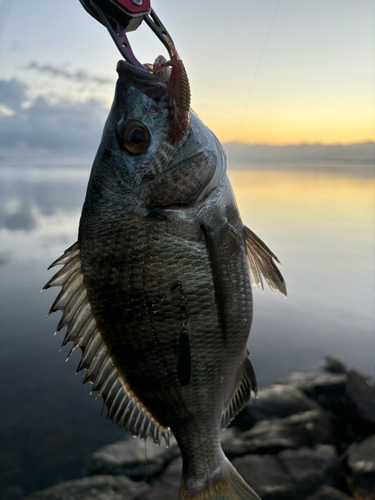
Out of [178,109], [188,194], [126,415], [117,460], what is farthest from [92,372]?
[117,460]

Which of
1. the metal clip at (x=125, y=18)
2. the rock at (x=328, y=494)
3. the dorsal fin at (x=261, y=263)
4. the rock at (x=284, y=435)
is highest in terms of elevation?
the metal clip at (x=125, y=18)

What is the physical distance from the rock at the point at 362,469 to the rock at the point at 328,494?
0.15 m

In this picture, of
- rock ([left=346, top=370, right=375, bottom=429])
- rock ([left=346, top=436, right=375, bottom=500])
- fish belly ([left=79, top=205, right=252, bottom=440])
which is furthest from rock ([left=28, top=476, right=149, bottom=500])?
rock ([left=346, top=370, right=375, bottom=429])

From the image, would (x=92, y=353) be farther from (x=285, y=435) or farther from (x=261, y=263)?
(x=285, y=435)

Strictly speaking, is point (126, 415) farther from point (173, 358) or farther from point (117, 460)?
point (117, 460)

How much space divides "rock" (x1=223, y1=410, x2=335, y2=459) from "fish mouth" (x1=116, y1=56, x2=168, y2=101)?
4.21m

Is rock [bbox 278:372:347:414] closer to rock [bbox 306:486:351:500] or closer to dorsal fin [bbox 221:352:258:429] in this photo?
rock [bbox 306:486:351:500]

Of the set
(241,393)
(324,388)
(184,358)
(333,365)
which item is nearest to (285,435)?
(324,388)

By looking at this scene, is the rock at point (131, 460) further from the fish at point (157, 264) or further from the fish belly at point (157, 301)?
the fish belly at point (157, 301)

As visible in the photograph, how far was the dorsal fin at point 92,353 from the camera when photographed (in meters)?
1.83

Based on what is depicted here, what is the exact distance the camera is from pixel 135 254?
1727 mm

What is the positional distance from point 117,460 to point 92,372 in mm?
3064

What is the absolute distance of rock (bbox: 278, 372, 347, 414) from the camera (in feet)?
17.0

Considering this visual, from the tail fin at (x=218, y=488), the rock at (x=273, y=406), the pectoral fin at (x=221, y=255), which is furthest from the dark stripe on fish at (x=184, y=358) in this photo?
the rock at (x=273, y=406)
